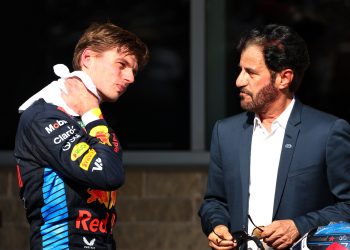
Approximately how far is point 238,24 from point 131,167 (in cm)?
131

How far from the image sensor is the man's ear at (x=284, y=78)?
4.64 meters

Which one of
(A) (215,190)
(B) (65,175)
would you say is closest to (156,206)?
(A) (215,190)

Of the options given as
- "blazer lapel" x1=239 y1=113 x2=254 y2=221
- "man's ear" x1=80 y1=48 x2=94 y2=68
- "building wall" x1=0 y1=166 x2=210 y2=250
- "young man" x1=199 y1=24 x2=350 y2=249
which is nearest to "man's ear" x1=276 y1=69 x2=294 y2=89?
"young man" x1=199 y1=24 x2=350 y2=249

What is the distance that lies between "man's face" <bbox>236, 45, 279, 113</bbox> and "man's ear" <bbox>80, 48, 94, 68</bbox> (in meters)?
0.82

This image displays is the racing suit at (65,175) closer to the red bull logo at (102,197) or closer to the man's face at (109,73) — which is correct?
the red bull logo at (102,197)

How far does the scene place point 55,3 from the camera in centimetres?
755

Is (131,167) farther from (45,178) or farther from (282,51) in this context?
(45,178)

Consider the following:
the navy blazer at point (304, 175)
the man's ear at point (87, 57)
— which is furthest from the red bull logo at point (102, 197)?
the navy blazer at point (304, 175)

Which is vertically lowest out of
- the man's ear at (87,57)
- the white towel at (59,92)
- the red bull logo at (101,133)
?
the red bull logo at (101,133)

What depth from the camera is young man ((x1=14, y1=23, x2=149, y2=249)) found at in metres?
3.84

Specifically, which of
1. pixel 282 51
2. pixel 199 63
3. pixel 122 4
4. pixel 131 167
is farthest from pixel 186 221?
pixel 282 51

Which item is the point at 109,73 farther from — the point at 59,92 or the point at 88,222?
the point at 88,222

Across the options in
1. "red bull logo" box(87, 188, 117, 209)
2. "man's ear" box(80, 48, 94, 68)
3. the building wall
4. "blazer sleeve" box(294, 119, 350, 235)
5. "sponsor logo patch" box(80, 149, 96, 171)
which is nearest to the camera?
"sponsor logo patch" box(80, 149, 96, 171)

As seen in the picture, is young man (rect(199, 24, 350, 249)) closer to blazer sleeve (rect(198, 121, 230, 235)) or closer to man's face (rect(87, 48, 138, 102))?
blazer sleeve (rect(198, 121, 230, 235))
